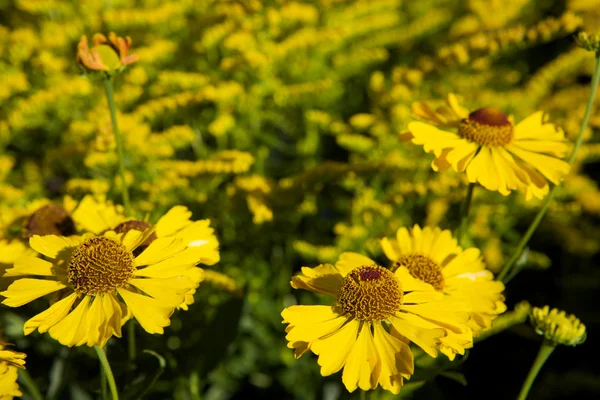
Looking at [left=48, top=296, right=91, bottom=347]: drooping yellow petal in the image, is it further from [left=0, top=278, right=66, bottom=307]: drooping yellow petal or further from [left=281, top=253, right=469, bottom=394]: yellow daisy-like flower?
[left=281, top=253, right=469, bottom=394]: yellow daisy-like flower

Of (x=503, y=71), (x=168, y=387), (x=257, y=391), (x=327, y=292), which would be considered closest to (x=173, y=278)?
(x=327, y=292)

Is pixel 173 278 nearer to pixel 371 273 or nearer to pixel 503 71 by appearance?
pixel 371 273

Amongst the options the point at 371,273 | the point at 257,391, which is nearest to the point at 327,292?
the point at 371,273

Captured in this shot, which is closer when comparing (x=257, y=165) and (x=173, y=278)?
(x=173, y=278)

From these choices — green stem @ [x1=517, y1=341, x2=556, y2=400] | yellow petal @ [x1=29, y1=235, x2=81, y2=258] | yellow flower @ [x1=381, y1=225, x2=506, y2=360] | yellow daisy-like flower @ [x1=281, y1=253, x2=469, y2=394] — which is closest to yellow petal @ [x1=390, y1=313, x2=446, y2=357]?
yellow daisy-like flower @ [x1=281, y1=253, x2=469, y2=394]

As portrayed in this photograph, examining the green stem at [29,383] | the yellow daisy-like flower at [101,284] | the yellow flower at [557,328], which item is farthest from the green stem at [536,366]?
the green stem at [29,383]

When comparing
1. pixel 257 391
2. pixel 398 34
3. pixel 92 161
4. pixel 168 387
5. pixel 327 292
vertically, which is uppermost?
pixel 398 34

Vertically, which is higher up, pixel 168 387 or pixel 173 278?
pixel 173 278

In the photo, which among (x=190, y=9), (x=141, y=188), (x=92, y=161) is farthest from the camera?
(x=190, y=9)

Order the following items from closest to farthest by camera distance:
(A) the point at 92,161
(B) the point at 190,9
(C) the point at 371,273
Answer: (C) the point at 371,273 < (A) the point at 92,161 < (B) the point at 190,9

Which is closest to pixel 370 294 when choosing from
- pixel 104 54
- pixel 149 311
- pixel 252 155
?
pixel 149 311
